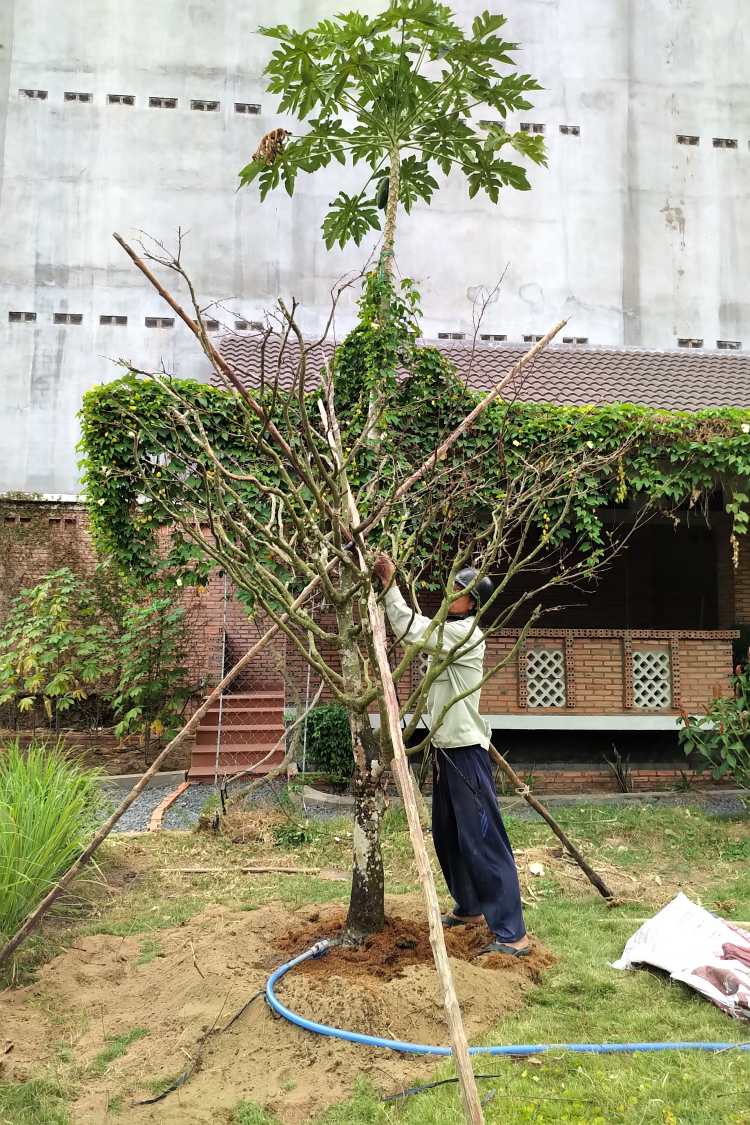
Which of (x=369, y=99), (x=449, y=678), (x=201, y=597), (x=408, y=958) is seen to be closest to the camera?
(x=408, y=958)

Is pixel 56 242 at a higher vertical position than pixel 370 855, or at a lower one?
higher

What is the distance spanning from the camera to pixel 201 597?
12914 mm

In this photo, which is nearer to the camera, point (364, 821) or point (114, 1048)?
point (114, 1048)

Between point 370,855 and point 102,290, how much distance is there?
17.7 metres

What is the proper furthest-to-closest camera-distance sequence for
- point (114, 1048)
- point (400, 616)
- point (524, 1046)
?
point (400, 616), point (114, 1048), point (524, 1046)

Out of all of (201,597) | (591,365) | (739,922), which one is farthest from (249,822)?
(591,365)

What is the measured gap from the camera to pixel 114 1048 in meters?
3.41

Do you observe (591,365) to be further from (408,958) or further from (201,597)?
(408,958)

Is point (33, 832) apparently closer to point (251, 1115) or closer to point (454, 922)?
point (251, 1115)

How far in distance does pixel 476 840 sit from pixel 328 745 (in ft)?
18.1

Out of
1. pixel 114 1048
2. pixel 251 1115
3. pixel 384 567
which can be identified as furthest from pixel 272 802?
pixel 251 1115

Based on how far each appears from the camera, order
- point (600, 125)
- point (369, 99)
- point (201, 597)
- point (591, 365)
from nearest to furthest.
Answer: point (369, 99) → point (201, 597) → point (591, 365) → point (600, 125)

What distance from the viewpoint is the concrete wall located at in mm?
18422

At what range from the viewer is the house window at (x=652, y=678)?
1016 centimetres
